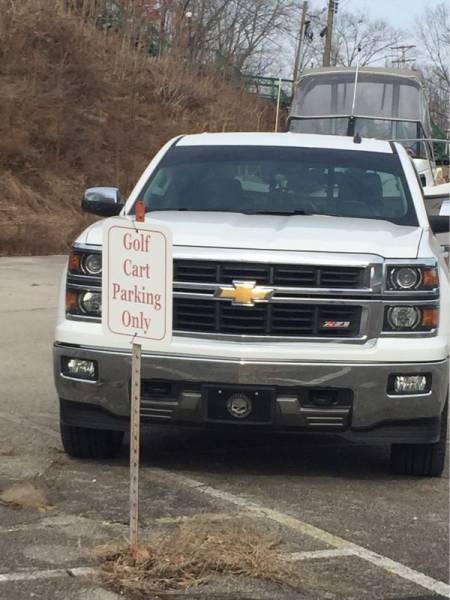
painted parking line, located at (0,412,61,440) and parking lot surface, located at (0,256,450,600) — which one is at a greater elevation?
parking lot surface, located at (0,256,450,600)

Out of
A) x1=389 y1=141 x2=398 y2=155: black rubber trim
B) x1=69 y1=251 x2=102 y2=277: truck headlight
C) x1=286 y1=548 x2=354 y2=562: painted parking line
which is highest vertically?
x1=389 y1=141 x2=398 y2=155: black rubber trim

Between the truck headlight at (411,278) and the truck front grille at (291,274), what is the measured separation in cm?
16

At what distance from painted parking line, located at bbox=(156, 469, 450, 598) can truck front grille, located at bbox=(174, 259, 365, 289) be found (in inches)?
43.7

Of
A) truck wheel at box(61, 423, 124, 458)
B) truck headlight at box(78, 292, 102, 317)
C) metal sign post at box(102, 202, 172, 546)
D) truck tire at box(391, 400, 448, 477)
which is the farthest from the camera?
truck wheel at box(61, 423, 124, 458)

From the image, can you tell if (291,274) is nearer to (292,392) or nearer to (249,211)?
(292,392)

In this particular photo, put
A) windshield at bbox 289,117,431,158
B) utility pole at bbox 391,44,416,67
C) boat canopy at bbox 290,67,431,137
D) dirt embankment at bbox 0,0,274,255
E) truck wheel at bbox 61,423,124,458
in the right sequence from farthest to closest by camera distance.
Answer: utility pole at bbox 391,44,416,67
dirt embankment at bbox 0,0,274,255
boat canopy at bbox 290,67,431,137
windshield at bbox 289,117,431,158
truck wheel at bbox 61,423,124,458

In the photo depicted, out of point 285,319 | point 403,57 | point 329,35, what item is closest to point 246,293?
point 285,319

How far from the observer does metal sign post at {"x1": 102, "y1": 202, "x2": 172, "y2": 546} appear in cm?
440

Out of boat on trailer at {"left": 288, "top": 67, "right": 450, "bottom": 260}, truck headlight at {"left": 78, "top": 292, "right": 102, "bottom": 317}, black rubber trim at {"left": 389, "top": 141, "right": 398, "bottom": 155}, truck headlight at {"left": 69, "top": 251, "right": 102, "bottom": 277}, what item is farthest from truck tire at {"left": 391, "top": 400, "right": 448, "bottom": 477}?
boat on trailer at {"left": 288, "top": 67, "right": 450, "bottom": 260}

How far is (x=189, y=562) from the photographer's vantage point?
425cm

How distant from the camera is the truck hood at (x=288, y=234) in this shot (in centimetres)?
545

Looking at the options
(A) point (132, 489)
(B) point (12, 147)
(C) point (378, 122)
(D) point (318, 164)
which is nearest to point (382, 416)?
(A) point (132, 489)

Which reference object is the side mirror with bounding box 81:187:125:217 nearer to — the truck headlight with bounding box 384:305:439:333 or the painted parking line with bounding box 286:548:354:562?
the truck headlight with bounding box 384:305:439:333

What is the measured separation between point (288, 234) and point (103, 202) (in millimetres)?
1626
